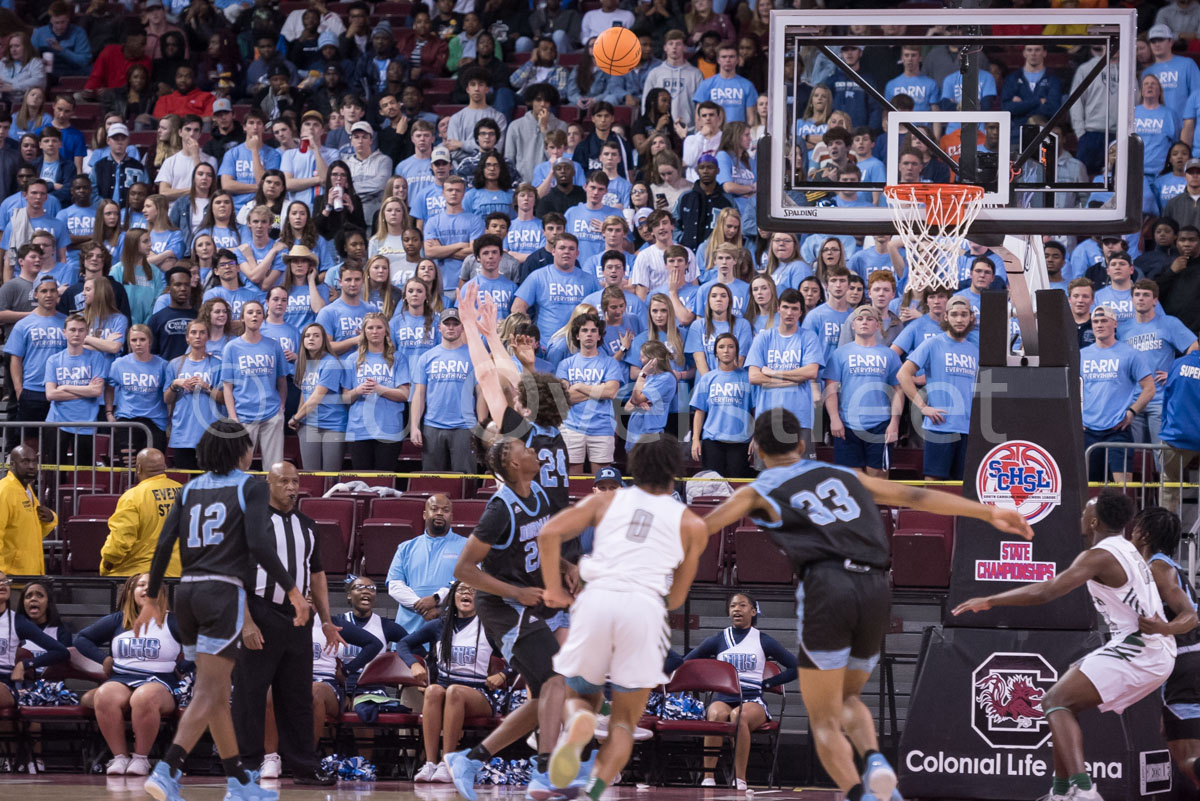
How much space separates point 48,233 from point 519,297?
535cm

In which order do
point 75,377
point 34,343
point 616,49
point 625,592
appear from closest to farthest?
1. point 625,592
2. point 75,377
3. point 34,343
4. point 616,49

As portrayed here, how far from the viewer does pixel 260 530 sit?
9.09m

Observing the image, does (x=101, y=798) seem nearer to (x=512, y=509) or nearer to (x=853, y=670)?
(x=512, y=509)

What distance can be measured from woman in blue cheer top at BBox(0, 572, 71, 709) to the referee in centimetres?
277

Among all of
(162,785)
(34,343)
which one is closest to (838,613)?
(162,785)

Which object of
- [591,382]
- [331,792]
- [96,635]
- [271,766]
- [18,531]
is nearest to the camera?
[331,792]

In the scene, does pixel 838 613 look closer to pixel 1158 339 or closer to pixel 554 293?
pixel 1158 339

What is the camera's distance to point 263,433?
15.3m

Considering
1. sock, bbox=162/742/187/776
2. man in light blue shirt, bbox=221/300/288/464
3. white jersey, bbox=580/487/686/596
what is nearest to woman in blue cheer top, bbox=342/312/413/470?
man in light blue shirt, bbox=221/300/288/464

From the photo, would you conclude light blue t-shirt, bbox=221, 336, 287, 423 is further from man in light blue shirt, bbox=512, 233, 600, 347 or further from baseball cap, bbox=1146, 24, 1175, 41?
baseball cap, bbox=1146, 24, 1175, 41

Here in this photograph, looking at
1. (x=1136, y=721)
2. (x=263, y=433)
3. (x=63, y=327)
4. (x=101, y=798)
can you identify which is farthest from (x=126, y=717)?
(x=1136, y=721)

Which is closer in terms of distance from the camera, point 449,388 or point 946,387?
point 946,387

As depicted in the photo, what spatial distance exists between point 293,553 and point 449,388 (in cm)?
469

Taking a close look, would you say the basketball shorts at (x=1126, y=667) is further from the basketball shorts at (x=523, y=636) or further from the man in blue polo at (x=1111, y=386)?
the man in blue polo at (x=1111, y=386)
